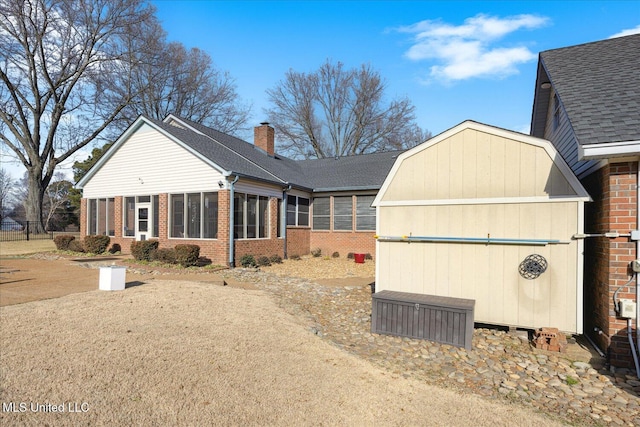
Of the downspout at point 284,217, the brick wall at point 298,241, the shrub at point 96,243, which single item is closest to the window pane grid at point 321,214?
the brick wall at point 298,241

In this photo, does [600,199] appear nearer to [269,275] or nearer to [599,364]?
[599,364]

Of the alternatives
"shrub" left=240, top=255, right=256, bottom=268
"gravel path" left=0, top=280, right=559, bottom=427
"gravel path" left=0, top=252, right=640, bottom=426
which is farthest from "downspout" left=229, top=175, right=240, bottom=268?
"gravel path" left=0, top=280, right=559, bottom=427

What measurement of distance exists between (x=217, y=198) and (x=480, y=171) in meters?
9.50

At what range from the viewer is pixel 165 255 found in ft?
41.5

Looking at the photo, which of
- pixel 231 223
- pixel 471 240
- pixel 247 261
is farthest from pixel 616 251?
pixel 247 261

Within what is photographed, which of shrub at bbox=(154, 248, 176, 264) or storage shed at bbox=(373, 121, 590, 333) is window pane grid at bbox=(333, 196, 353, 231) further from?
storage shed at bbox=(373, 121, 590, 333)

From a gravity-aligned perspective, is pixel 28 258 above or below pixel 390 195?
below

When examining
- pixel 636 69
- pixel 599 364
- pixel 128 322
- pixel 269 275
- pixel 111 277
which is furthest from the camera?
pixel 269 275

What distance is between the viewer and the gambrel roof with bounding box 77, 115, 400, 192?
1409cm

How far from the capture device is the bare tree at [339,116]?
34.6 m

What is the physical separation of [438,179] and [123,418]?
5.70 metres

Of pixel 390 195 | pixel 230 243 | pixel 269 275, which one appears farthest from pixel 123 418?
pixel 230 243

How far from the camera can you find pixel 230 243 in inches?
509

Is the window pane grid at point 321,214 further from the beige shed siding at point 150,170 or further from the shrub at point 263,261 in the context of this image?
the beige shed siding at point 150,170
